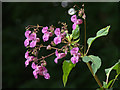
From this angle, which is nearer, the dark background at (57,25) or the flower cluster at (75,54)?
the flower cluster at (75,54)

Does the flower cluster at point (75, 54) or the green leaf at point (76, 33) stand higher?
the green leaf at point (76, 33)

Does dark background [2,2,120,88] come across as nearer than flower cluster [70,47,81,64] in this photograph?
No

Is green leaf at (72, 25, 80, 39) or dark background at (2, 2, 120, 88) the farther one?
dark background at (2, 2, 120, 88)

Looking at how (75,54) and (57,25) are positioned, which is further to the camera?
(57,25)

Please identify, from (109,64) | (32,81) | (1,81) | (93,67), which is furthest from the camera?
(1,81)

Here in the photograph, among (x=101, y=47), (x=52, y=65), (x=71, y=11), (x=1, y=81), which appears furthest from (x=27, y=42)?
(x=1, y=81)

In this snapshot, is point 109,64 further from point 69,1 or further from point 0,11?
point 0,11

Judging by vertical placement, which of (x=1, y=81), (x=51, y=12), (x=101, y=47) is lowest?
(x=1, y=81)

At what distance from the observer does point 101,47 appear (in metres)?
2.28

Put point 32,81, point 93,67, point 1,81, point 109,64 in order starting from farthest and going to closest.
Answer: point 1,81, point 32,81, point 109,64, point 93,67

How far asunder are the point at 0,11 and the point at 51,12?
62cm

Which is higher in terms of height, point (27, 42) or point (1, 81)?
point (27, 42)

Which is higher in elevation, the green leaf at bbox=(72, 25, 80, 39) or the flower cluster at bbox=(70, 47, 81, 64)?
the green leaf at bbox=(72, 25, 80, 39)

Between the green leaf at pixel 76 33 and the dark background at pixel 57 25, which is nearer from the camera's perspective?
the green leaf at pixel 76 33
